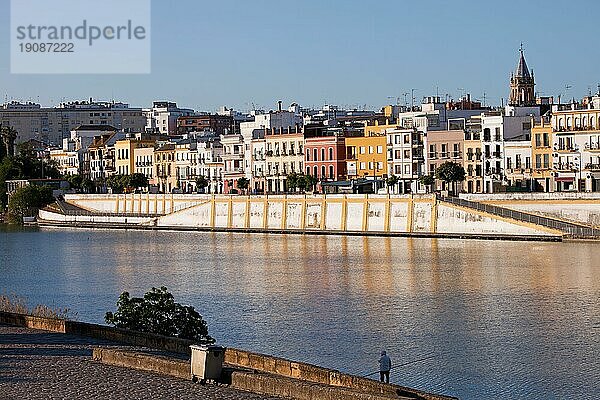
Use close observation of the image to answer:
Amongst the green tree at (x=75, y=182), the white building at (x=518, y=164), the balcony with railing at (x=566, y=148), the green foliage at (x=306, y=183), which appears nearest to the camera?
the balcony with railing at (x=566, y=148)

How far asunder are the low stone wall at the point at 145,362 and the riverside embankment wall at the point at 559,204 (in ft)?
135

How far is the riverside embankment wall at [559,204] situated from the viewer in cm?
5778

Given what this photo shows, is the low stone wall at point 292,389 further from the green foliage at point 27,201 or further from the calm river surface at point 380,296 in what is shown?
the green foliage at point 27,201

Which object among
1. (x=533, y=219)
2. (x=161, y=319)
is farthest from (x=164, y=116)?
(x=161, y=319)

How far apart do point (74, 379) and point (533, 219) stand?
143ft

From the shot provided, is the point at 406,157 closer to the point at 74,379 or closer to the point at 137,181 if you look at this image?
the point at 137,181

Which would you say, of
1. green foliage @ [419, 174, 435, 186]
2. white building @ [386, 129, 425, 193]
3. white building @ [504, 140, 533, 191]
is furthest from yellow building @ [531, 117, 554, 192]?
white building @ [386, 129, 425, 193]

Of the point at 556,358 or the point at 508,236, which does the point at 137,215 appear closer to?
the point at 508,236

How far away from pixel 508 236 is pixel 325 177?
2785 cm

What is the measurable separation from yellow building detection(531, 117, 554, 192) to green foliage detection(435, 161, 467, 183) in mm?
4846

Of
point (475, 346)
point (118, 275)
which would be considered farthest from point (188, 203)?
point (475, 346)

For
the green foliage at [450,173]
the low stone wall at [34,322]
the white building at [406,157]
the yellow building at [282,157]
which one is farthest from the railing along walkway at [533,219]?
the low stone wall at [34,322]

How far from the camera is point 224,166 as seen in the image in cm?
9588

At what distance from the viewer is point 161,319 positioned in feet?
81.6
